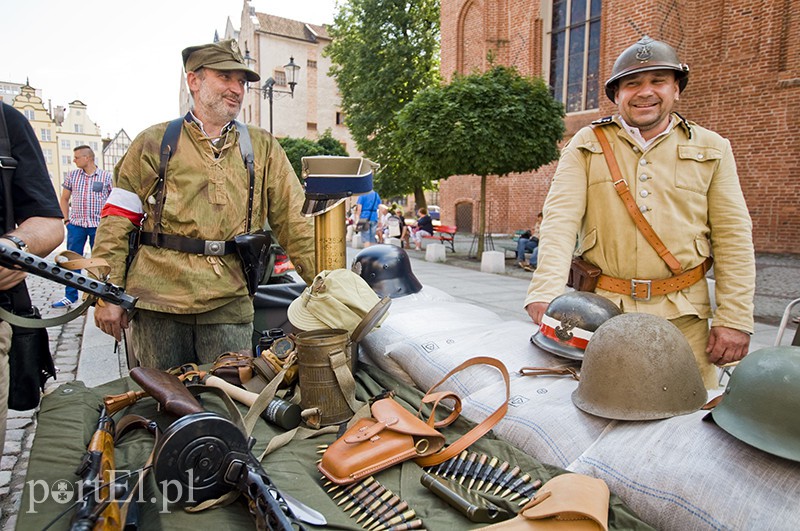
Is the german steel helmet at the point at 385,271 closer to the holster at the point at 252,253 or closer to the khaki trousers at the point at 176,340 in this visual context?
the holster at the point at 252,253

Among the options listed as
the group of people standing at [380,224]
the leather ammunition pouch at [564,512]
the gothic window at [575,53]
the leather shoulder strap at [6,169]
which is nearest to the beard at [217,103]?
the leather shoulder strap at [6,169]

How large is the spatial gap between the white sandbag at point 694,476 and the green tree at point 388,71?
23.2 metres

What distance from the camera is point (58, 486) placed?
4.76 ft

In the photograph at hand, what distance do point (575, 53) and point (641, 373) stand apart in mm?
16994

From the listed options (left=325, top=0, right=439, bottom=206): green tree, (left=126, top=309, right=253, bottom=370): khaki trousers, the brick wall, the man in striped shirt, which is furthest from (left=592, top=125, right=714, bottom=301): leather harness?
(left=325, top=0, right=439, bottom=206): green tree

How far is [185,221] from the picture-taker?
2564 mm

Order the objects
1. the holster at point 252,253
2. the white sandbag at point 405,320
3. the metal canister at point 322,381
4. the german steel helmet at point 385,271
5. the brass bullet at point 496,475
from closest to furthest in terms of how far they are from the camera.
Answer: the brass bullet at point 496,475, the metal canister at point 322,381, the holster at point 252,253, the white sandbag at point 405,320, the german steel helmet at point 385,271

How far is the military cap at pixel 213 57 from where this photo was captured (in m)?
2.58

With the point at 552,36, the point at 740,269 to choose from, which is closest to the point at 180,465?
the point at 740,269

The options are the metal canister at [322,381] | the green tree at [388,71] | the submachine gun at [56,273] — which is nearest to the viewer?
the submachine gun at [56,273]

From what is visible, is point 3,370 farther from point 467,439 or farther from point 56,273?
point 467,439

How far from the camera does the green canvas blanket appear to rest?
4.38ft

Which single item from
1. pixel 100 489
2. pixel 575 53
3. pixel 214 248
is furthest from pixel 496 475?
pixel 575 53

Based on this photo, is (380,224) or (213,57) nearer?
(213,57)
